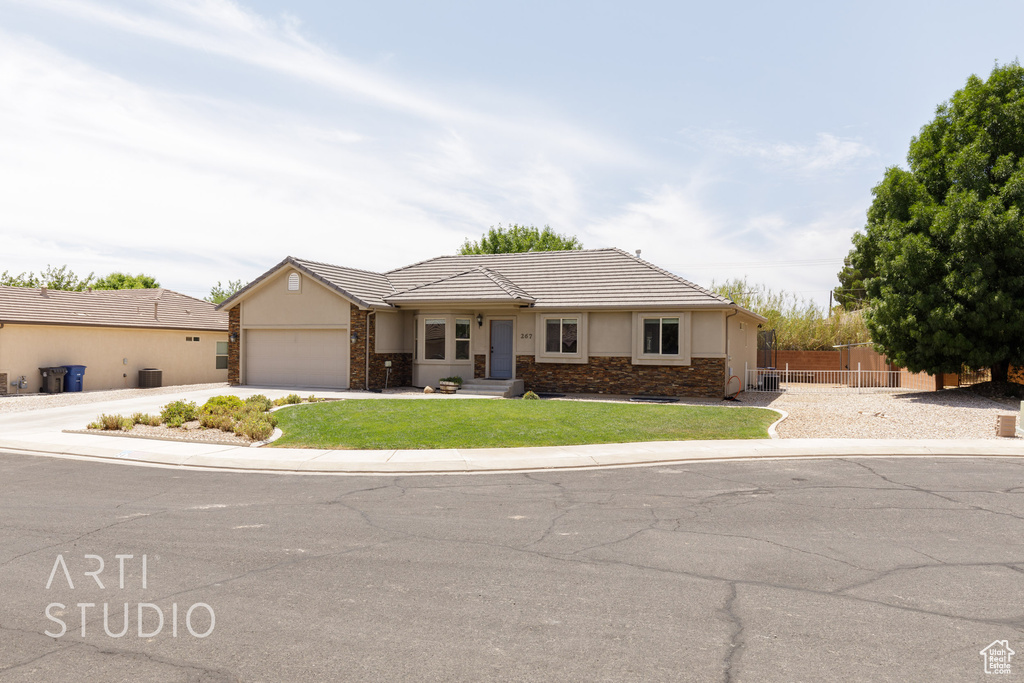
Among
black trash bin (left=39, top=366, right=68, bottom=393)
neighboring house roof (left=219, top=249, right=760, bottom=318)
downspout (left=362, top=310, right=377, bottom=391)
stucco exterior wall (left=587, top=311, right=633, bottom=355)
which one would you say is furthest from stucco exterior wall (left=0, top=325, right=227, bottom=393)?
stucco exterior wall (left=587, top=311, right=633, bottom=355)

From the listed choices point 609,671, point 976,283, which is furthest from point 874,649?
point 976,283

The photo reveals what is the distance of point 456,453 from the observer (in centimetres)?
1262

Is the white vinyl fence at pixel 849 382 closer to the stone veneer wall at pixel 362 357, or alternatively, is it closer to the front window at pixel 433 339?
the front window at pixel 433 339

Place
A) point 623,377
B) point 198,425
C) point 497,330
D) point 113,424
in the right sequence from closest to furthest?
point 113,424 → point 198,425 → point 623,377 → point 497,330

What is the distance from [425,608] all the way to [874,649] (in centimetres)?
321

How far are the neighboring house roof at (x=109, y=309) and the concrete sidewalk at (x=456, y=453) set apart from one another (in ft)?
46.4

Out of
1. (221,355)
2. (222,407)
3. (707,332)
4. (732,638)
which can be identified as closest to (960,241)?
(707,332)

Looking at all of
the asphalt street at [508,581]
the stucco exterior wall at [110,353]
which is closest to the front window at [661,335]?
the asphalt street at [508,581]

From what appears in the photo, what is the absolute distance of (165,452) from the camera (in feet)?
40.8

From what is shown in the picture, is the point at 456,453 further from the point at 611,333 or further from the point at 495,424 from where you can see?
the point at 611,333

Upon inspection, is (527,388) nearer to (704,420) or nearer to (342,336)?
(342,336)

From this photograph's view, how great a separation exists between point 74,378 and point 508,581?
2712 cm

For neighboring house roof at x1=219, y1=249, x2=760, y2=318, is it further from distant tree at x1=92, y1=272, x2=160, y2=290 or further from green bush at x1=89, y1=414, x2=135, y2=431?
distant tree at x1=92, y1=272, x2=160, y2=290

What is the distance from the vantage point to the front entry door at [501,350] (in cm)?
2523
